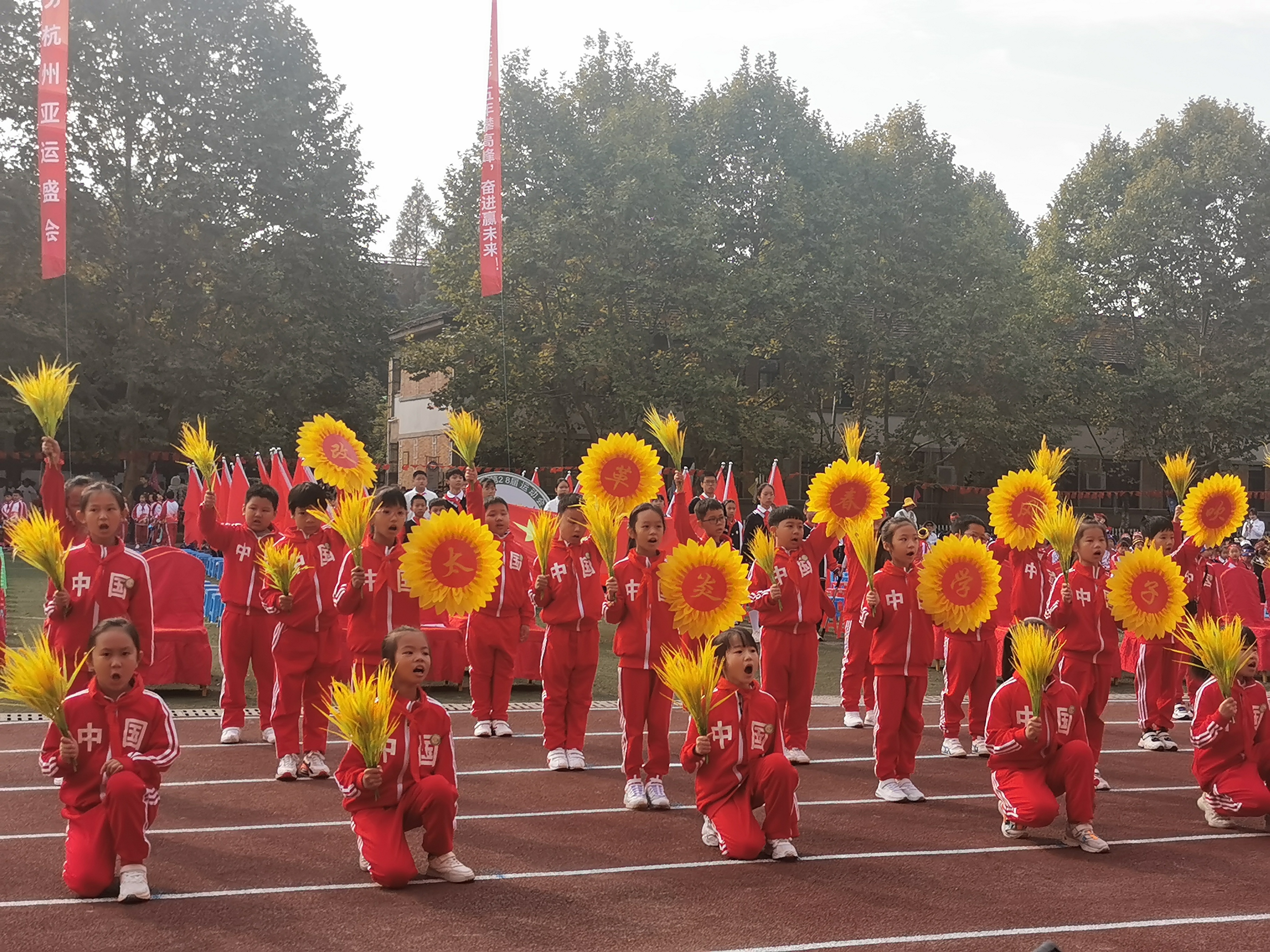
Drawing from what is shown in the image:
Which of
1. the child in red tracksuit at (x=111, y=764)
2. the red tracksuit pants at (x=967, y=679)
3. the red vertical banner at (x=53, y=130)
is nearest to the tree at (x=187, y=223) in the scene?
the red vertical banner at (x=53, y=130)

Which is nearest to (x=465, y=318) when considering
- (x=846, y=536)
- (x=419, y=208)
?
(x=846, y=536)

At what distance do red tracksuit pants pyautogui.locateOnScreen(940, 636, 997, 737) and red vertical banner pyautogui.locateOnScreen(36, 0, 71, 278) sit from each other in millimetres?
18742

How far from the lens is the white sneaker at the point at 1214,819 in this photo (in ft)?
23.0

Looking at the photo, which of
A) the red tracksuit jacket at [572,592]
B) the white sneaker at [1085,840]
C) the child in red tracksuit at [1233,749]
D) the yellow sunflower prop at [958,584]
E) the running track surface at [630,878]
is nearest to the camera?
the running track surface at [630,878]

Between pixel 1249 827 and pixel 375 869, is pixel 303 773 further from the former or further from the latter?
pixel 1249 827

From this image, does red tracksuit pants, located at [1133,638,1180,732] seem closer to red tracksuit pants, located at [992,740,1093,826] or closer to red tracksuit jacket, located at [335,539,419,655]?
red tracksuit pants, located at [992,740,1093,826]

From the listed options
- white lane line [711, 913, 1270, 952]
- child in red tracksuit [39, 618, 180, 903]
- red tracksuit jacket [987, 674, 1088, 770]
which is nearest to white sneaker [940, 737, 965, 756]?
red tracksuit jacket [987, 674, 1088, 770]

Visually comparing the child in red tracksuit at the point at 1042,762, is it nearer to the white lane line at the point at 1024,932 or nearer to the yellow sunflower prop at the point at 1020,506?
the white lane line at the point at 1024,932

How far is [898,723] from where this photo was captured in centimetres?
750

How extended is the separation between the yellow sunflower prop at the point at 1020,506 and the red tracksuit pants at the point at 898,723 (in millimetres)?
1910

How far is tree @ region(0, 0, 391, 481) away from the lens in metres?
29.2

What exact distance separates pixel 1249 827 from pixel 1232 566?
24.3 ft

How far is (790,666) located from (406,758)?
10.7 feet

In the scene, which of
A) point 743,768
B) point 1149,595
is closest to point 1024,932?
point 743,768
